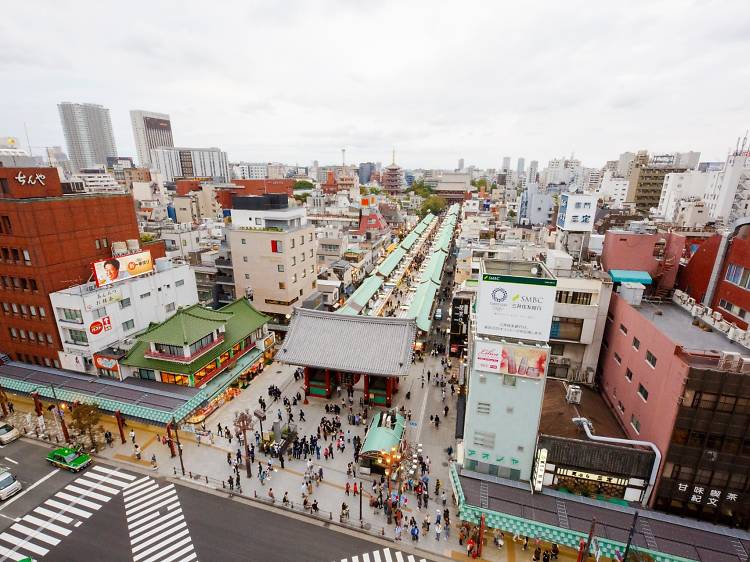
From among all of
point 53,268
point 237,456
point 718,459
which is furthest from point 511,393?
point 53,268

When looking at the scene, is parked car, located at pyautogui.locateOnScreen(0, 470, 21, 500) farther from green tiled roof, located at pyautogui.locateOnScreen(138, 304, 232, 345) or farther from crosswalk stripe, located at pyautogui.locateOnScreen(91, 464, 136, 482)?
green tiled roof, located at pyautogui.locateOnScreen(138, 304, 232, 345)

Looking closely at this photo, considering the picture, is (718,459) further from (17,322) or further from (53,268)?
(17,322)

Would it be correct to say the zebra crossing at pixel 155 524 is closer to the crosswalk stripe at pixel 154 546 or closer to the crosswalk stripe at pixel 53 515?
the crosswalk stripe at pixel 154 546

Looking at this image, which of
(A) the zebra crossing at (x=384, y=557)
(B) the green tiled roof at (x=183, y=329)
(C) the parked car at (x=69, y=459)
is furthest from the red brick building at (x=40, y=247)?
(A) the zebra crossing at (x=384, y=557)

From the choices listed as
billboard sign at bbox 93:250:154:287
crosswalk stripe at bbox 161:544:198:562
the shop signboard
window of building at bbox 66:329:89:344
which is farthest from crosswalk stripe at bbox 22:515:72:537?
billboard sign at bbox 93:250:154:287

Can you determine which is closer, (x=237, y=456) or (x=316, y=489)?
(x=316, y=489)

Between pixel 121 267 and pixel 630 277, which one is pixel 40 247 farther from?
pixel 630 277

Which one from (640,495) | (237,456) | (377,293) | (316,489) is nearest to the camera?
(640,495)
